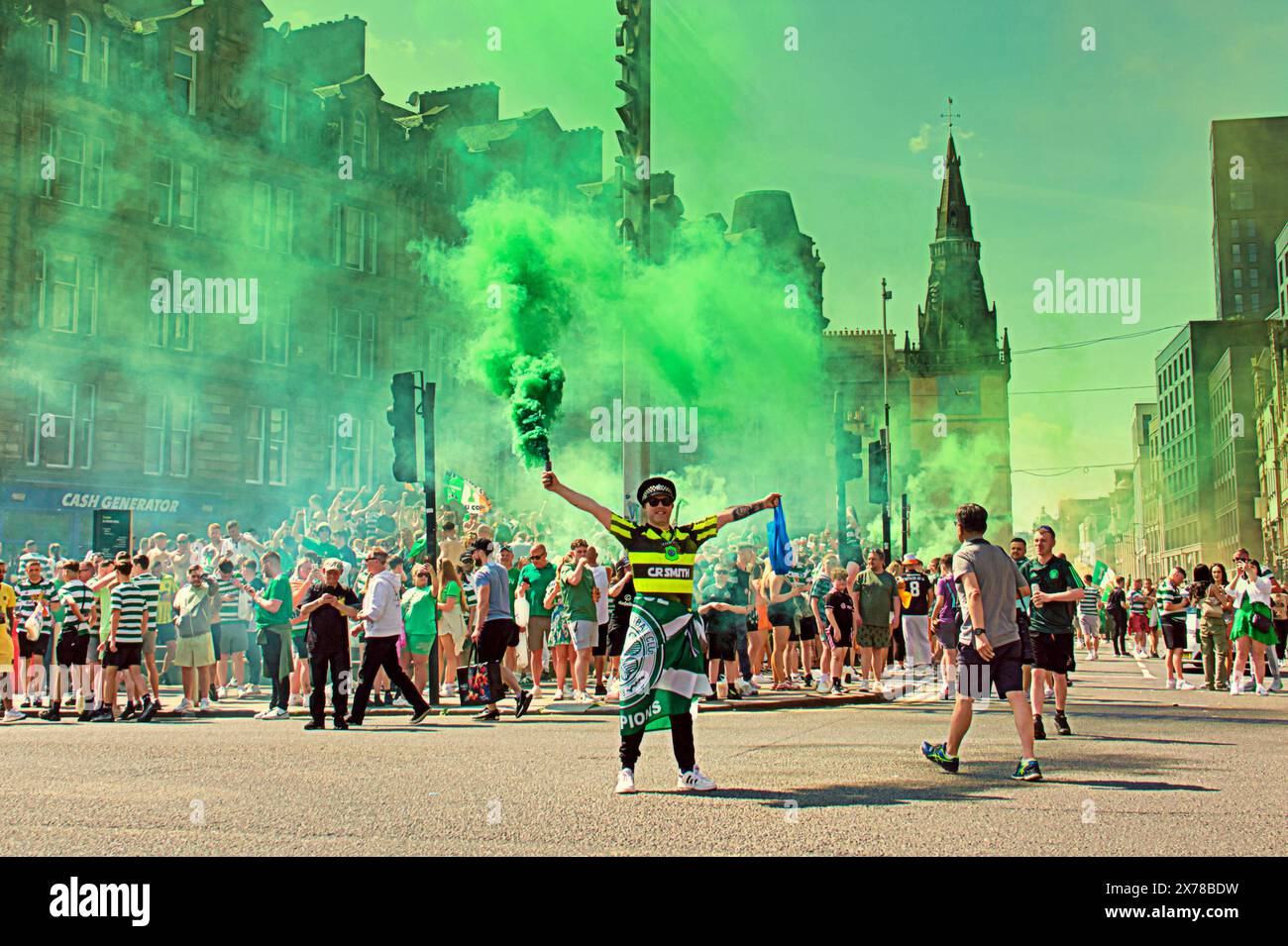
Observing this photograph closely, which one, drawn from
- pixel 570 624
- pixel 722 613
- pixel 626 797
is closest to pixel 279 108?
pixel 570 624

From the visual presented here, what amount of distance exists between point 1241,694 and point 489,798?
497 inches

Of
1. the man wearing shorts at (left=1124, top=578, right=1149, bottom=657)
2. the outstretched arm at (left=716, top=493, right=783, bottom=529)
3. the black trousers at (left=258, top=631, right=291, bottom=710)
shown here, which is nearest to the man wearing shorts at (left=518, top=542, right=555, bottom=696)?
the black trousers at (left=258, top=631, right=291, bottom=710)

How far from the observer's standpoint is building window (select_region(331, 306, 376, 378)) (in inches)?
1540

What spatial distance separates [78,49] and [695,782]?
30119 mm

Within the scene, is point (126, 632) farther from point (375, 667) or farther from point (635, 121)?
point (635, 121)

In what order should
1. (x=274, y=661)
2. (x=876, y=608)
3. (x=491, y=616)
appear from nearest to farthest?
(x=491, y=616) → (x=274, y=661) → (x=876, y=608)

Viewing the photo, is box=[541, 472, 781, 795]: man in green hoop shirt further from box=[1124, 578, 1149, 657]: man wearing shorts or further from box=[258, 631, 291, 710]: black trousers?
box=[1124, 578, 1149, 657]: man wearing shorts

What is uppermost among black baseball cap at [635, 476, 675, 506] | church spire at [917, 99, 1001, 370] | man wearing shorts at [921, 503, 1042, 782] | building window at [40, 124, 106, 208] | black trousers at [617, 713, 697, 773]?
church spire at [917, 99, 1001, 370]

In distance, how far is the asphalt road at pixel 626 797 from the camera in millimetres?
6023

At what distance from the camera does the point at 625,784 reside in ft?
25.1

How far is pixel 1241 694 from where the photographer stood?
54.8ft

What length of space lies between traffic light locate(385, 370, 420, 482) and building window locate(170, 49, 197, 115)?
73.4ft
